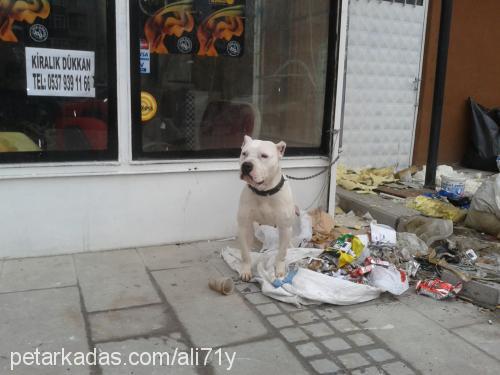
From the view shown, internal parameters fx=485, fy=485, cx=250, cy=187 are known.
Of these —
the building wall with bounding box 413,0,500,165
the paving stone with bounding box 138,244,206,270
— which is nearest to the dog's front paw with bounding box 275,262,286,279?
the paving stone with bounding box 138,244,206,270

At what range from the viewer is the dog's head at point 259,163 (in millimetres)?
3598

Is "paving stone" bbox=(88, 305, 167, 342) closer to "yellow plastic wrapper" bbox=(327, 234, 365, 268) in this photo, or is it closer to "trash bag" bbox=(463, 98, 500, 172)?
"yellow plastic wrapper" bbox=(327, 234, 365, 268)

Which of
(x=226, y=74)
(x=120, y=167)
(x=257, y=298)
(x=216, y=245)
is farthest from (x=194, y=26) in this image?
(x=257, y=298)

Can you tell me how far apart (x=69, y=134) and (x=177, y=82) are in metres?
1.16

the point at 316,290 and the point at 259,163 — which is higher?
the point at 259,163

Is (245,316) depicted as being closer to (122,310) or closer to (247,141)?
(122,310)

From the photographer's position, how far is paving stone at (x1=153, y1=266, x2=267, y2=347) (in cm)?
330

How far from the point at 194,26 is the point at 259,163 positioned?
6.42 feet

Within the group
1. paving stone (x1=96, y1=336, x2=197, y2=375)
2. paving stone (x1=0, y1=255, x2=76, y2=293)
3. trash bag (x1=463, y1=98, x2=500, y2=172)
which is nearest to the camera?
paving stone (x1=96, y1=336, x2=197, y2=375)

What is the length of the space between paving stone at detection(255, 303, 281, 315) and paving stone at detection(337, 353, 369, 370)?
2.32ft

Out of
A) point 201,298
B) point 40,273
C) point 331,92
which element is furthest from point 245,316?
point 331,92

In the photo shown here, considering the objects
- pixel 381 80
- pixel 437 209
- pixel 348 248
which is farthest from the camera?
pixel 381 80

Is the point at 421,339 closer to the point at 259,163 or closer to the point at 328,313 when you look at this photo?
the point at 328,313

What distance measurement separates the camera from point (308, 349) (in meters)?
3.14
